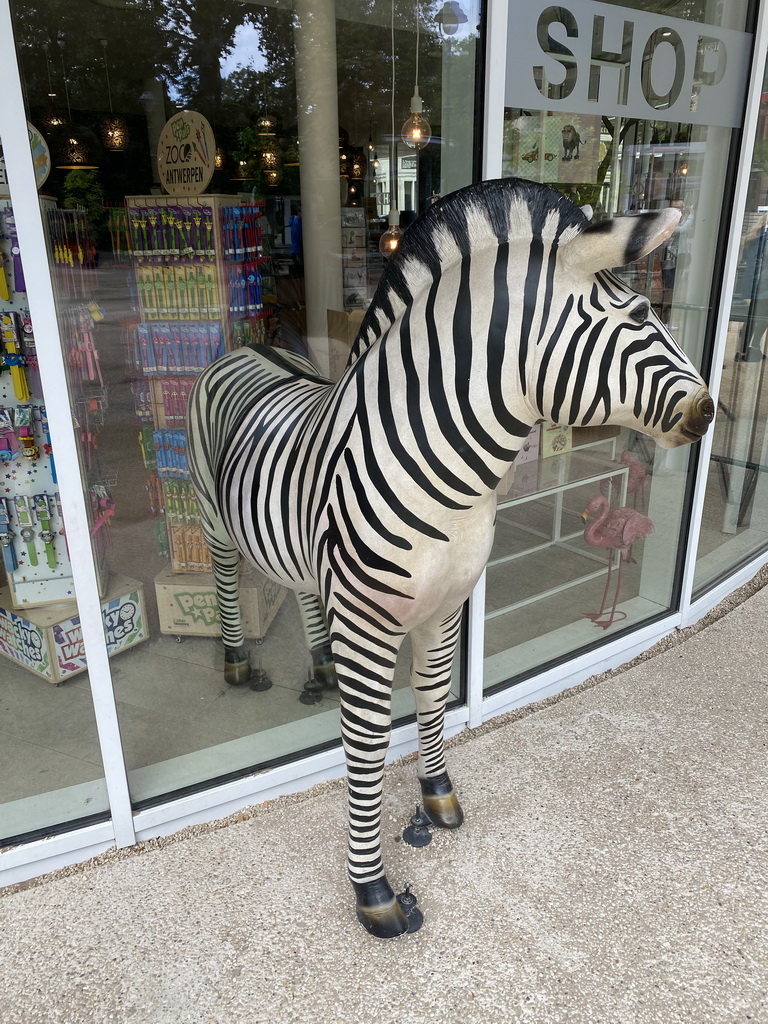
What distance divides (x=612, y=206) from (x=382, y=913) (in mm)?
2732

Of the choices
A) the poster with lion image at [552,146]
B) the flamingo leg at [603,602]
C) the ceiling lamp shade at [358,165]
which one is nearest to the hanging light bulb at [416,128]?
the ceiling lamp shade at [358,165]

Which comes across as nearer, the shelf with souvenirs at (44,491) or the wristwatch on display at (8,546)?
the shelf with souvenirs at (44,491)

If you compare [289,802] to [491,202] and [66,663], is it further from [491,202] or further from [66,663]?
[491,202]

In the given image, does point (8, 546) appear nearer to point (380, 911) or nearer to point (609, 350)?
point (380, 911)

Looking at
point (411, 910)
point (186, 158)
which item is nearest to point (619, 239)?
point (186, 158)

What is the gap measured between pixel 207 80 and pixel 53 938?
291cm

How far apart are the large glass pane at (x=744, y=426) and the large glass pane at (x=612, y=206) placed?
363mm

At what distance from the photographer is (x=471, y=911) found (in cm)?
197

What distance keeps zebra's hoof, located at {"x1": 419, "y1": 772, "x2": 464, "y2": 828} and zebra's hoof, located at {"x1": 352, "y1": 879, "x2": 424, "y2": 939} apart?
0.36 meters

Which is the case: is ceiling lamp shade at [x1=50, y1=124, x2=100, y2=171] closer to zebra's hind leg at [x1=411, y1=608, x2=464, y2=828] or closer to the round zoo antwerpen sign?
the round zoo antwerpen sign

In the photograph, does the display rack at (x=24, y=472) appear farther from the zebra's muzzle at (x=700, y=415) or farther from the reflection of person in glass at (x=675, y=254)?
the reflection of person in glass at (x=675, y=254)

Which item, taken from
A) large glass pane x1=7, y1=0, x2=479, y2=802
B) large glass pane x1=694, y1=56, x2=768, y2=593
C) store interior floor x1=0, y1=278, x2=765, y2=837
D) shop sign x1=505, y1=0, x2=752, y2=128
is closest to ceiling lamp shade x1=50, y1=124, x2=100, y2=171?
large glass pane x1=7, y1=0, x2=479, y2=802

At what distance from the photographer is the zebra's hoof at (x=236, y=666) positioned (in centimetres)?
270

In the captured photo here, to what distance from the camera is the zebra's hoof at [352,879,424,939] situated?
6.12 feet
